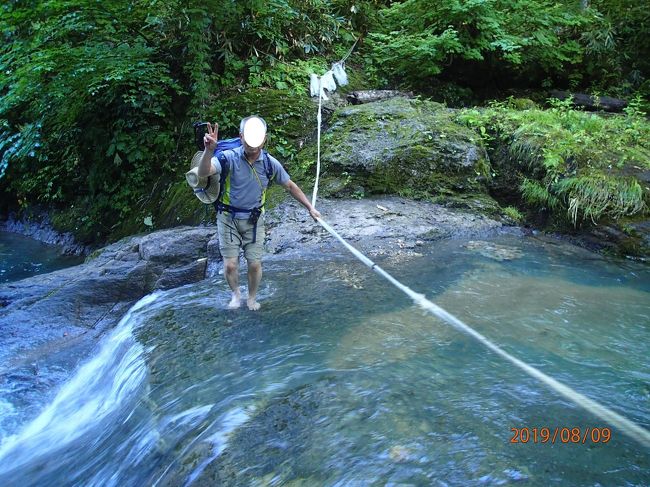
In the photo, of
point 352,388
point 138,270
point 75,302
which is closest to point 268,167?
point 352,388

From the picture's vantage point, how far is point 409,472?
7.83 ft

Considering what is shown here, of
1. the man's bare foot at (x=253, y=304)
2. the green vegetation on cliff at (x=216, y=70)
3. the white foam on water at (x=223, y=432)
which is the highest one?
the green vegetation on cliff at (x=216, y=70)

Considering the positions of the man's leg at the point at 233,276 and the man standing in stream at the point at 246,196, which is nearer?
the man standing in stream at the point at 246,196

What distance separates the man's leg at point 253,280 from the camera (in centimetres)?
476

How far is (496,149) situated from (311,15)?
6.33 meters

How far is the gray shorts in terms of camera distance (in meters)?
4.71

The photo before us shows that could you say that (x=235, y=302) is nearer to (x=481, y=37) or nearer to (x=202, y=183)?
(x=202, y=183)

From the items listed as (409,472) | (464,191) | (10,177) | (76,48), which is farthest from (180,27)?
(409,472)

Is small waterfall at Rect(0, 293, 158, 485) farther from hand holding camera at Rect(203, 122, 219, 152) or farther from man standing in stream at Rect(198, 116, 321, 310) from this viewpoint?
hand holding camera at Rect(203, 122, 219, 152)

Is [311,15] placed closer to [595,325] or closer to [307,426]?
[595,325]

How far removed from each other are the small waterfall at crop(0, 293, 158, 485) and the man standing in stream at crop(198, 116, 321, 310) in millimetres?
1156
